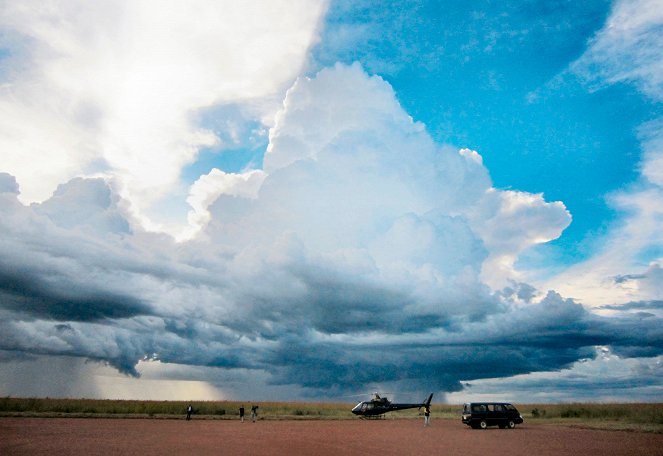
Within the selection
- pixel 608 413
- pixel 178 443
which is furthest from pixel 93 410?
pixel 608 413

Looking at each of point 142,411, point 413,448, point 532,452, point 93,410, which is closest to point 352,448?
point 413,448

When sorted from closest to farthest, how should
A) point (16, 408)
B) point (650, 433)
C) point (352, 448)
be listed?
point (352, 448), point (650, 433), point (16, 408)

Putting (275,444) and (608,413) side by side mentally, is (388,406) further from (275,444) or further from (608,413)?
(275,444)

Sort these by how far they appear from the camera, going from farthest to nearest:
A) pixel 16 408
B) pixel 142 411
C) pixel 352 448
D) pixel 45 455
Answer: pixel 142 411 < pixel 16 408 < pixel 352 448 < pixel 45 455

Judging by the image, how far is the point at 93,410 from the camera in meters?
75.2

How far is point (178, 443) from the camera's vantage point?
94.7ft

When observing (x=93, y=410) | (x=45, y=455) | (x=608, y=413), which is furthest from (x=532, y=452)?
(x=93, y=410)

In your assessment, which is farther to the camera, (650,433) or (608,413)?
(608,413)

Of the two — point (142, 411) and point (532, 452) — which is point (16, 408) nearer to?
point (142, 411)

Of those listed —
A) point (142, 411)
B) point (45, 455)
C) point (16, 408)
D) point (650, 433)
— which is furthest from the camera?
point (142, 411)

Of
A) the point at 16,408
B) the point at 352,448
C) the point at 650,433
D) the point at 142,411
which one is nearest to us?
the point at 352,448

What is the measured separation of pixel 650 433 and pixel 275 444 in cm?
3297

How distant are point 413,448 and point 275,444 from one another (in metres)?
8.26

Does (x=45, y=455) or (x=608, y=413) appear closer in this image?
(x=45, y=455)
